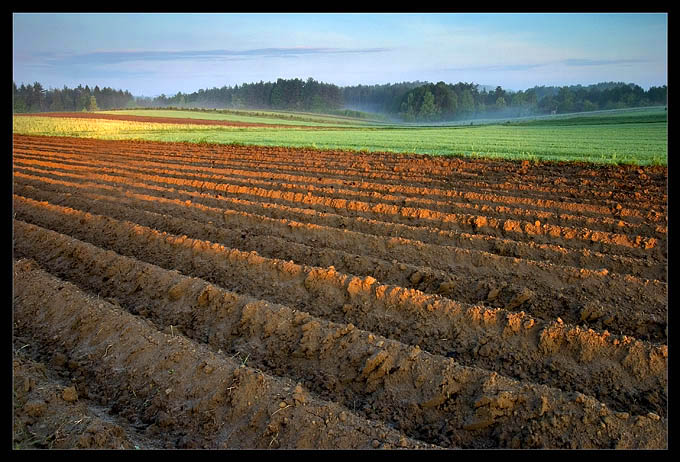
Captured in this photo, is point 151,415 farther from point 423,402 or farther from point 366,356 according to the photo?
point 423,402

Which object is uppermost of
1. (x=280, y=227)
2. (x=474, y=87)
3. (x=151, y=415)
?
(x=474, y=87)

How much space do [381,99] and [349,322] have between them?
13329cm

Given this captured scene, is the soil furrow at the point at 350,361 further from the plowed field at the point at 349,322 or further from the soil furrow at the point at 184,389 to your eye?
the soil furrow at the point at 184,389

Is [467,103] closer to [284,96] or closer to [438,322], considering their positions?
[284,96]

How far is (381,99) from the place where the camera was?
13300cm

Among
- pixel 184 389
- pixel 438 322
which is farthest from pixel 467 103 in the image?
pixel 184 389

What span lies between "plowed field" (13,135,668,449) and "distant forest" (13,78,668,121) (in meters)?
88.6

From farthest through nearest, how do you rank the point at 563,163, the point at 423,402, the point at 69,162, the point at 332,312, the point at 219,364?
the point at 69,162 → the point at 563,163 → the point at 332,312 → the point at 219,364 → the point at 423,402

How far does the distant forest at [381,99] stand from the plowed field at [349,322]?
88.6m

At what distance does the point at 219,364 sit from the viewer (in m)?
4.39

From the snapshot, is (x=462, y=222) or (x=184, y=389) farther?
(x=462, y=222)

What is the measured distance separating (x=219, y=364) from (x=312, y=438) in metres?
1.27

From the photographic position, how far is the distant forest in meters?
93.8

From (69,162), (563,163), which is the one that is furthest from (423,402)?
(69,162)
